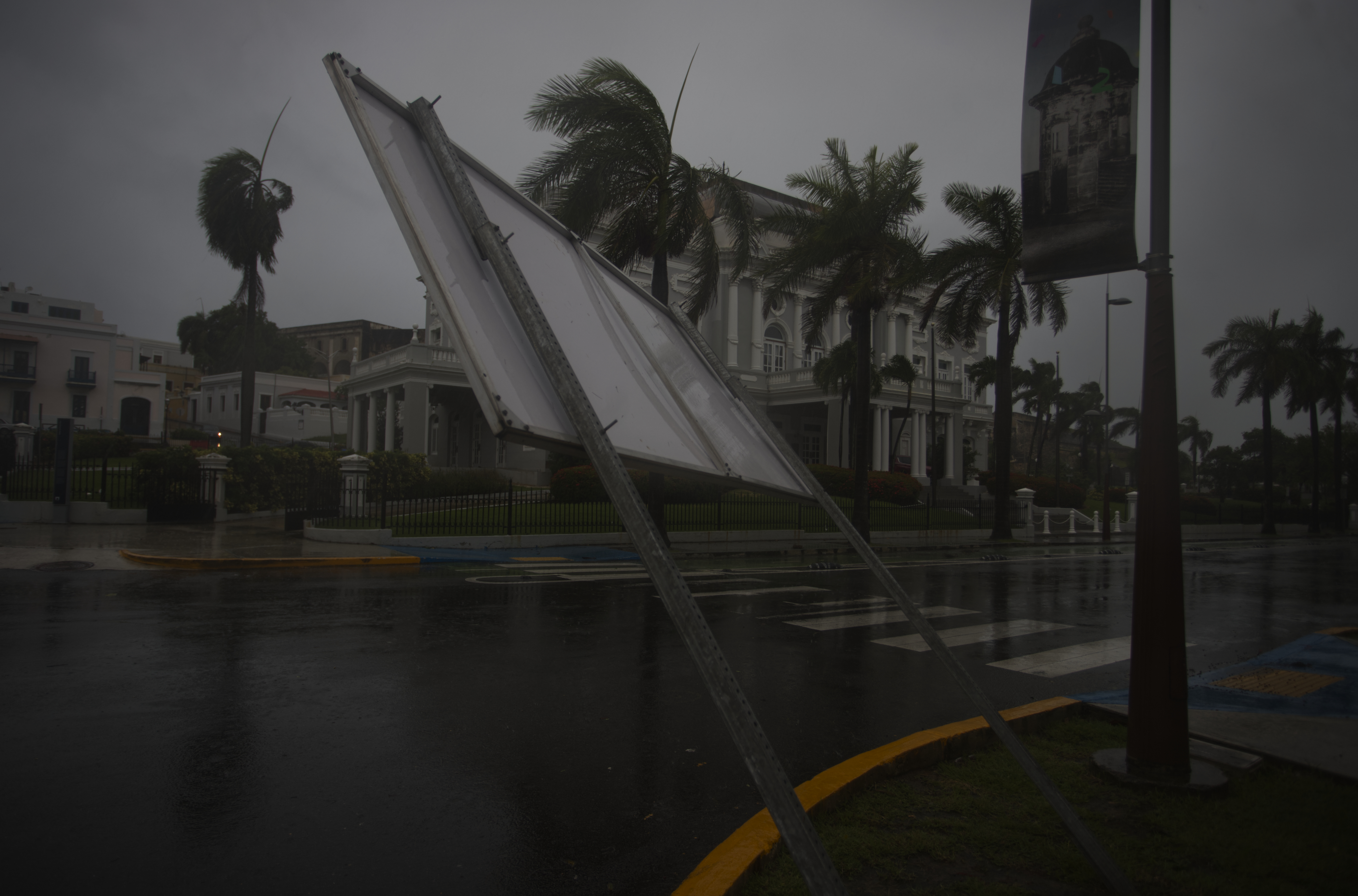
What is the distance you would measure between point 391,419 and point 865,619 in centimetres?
3311

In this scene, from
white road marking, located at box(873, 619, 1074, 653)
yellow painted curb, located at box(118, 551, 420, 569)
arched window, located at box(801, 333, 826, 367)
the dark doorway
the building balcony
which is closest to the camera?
white road marking, located at box(873, 619, 1074, 653)

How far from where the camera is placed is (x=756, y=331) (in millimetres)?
50719

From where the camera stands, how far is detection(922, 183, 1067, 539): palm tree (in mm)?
24625

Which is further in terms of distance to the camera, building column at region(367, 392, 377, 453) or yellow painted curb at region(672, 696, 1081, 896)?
building column at region(367, 392, 377, 453)

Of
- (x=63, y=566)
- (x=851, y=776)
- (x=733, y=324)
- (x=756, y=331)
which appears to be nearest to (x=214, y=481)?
(x=63, y=566)

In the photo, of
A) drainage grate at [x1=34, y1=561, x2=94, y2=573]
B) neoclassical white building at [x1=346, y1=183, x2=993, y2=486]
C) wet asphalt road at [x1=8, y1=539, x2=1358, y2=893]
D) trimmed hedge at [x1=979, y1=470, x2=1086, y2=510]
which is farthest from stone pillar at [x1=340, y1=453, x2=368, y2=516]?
trimmed hedge at [x1=979, y1=470, x2=1086, y2=510]

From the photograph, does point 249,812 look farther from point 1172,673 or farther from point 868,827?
point 1172,673

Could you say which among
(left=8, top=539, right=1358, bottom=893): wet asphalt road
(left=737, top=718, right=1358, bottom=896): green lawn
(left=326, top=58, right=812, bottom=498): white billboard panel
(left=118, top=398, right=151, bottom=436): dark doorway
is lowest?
(left=8, top=539, right=1358, bottom=893): wet asphalt road

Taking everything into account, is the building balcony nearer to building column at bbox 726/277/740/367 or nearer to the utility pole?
building column at bbox 726/277/740/367

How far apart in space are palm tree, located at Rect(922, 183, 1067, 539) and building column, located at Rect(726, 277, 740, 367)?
2293 centimetres

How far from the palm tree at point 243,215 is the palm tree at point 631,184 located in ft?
54.3

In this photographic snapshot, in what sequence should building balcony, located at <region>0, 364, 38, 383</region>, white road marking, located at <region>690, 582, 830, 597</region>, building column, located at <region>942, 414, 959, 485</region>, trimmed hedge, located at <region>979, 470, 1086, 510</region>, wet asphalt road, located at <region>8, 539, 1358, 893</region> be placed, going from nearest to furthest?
wet asphalt road, located at <region>8, 539, 1358, 893</region> < white road marking, located at <region>690, 582, 830, 597</region> < trimmed hedge, located at <region>979, 470, 1086, 510</region> < building column, located at <region>942, 414, 959, 485</region> < building balcony, located at <region>0, 364, 38, 383</region>

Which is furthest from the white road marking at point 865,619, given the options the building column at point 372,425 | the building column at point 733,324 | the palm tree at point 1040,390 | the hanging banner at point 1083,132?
the palm tree at point 1040,390

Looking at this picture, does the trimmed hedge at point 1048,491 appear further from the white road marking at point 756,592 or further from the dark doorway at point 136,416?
the dark doorway at point 136,416
